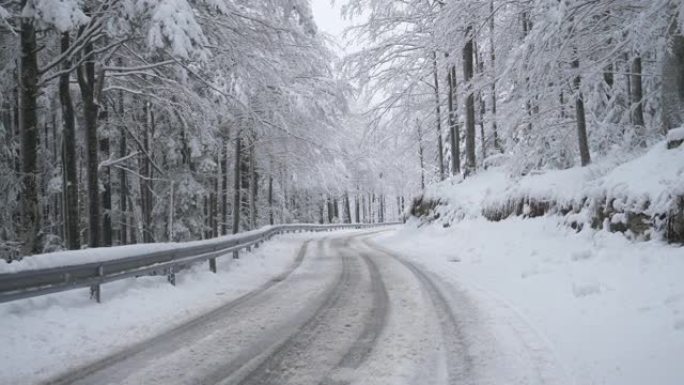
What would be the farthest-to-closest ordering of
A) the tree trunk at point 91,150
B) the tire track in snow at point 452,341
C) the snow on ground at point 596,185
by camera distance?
the tree trunk at point 91,150 < the snow on ground at point 596,185 < the tire track in snow at point 452,341

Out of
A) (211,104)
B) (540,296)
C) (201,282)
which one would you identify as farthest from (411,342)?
(211,104)

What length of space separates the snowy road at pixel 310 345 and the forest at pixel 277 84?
438 centimetres

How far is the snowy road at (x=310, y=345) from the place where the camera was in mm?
4695

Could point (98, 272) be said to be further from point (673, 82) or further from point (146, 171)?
point (146, 171)

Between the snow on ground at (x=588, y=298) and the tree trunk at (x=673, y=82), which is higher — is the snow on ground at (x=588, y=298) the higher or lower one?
the lower one

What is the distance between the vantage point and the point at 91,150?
10930 millimetres

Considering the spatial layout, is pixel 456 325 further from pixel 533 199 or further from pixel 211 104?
pixel 211 104

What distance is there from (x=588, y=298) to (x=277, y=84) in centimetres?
1024

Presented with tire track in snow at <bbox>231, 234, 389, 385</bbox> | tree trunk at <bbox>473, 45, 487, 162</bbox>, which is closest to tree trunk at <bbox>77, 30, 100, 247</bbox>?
tire track in snow at <bbox>231, 234, 389, 385</bbox>

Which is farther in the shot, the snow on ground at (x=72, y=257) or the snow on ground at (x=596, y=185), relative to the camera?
the snow on ground at (x=596, y=185)

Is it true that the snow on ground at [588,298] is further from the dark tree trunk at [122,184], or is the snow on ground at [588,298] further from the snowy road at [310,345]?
the dark tree trunk at [122,184]

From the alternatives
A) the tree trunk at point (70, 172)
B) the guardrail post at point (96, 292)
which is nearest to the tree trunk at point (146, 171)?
the tree trunk at point (70, 172)

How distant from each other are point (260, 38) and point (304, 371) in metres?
9.65

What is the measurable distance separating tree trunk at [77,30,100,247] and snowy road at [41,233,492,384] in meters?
4.61
